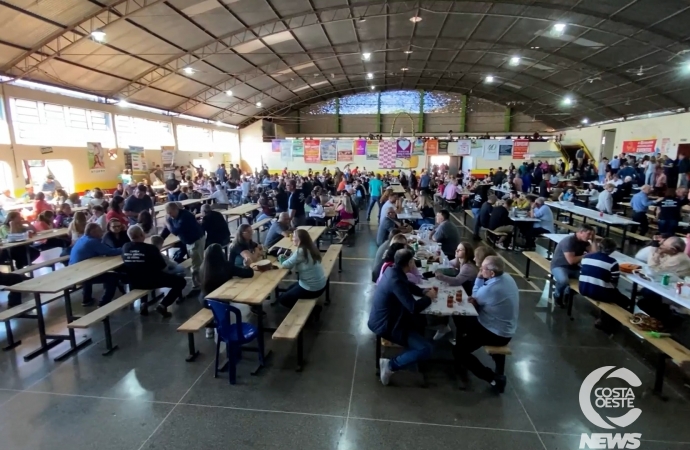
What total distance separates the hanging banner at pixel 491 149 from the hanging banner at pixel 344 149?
7.77m

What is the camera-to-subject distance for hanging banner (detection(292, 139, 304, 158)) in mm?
21281

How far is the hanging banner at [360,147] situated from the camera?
846 inches

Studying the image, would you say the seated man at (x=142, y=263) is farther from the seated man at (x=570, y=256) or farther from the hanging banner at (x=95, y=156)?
the hanging banner at (x=95, y=156)

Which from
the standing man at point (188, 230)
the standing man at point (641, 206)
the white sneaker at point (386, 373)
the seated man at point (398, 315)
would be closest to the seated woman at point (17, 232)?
the standing man at point (188, 230)

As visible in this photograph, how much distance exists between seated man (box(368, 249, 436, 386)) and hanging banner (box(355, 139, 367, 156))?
18.8 metres

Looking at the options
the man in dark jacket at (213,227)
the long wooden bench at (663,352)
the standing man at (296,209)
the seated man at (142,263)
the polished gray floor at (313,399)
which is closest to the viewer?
the polished gray floor at (313,399)

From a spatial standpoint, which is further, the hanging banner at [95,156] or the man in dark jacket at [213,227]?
the hanging banner at [95,156]

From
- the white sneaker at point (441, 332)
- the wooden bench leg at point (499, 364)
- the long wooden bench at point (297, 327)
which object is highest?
the long wooden bench at point (297, 327)

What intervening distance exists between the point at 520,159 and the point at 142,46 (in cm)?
1961

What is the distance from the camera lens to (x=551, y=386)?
11.4 feet

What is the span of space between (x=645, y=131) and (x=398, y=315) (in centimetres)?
1971

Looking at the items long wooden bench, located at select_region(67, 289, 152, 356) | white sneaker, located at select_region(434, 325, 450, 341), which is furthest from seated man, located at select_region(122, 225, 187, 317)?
white sneaker, located at select_region(434, 325, 450, 341)

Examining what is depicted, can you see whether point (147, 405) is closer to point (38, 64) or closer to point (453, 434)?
point (453, 434)

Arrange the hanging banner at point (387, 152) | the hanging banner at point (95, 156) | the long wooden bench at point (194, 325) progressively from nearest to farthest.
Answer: the long wooden bench at point (194, 325)
the hanging banner at point (95, 156)
the hanging banner at point (387, 152)
